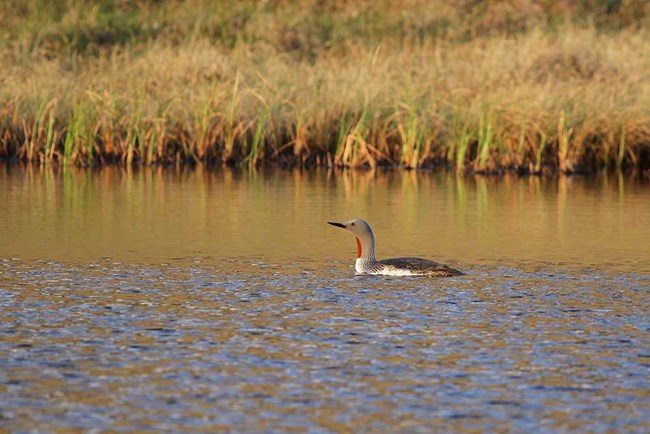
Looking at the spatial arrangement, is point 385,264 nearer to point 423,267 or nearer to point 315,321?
point 423,267

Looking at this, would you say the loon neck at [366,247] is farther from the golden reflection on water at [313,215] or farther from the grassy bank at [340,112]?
the grassy bank at [340,112]

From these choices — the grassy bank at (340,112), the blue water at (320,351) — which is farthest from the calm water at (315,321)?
the grassy bank at (340,112)

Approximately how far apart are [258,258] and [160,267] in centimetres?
97

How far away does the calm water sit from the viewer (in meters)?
6.65

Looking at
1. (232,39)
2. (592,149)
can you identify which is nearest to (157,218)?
(592,149)

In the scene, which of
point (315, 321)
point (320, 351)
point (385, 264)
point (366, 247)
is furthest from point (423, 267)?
point (320, 351)

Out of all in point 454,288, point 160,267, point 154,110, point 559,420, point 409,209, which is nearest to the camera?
point 559,420

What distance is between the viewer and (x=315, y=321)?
8.84 m

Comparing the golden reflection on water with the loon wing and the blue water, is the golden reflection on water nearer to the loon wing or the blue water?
the loon wing

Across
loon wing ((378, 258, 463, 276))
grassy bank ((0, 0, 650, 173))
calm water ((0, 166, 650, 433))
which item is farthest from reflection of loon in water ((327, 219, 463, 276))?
grassy bank ((0, 0, 650, 173))

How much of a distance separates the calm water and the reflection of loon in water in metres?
0.16

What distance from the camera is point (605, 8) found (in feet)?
131

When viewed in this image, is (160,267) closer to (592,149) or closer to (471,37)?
(592,149)

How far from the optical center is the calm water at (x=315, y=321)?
21.8 ft
